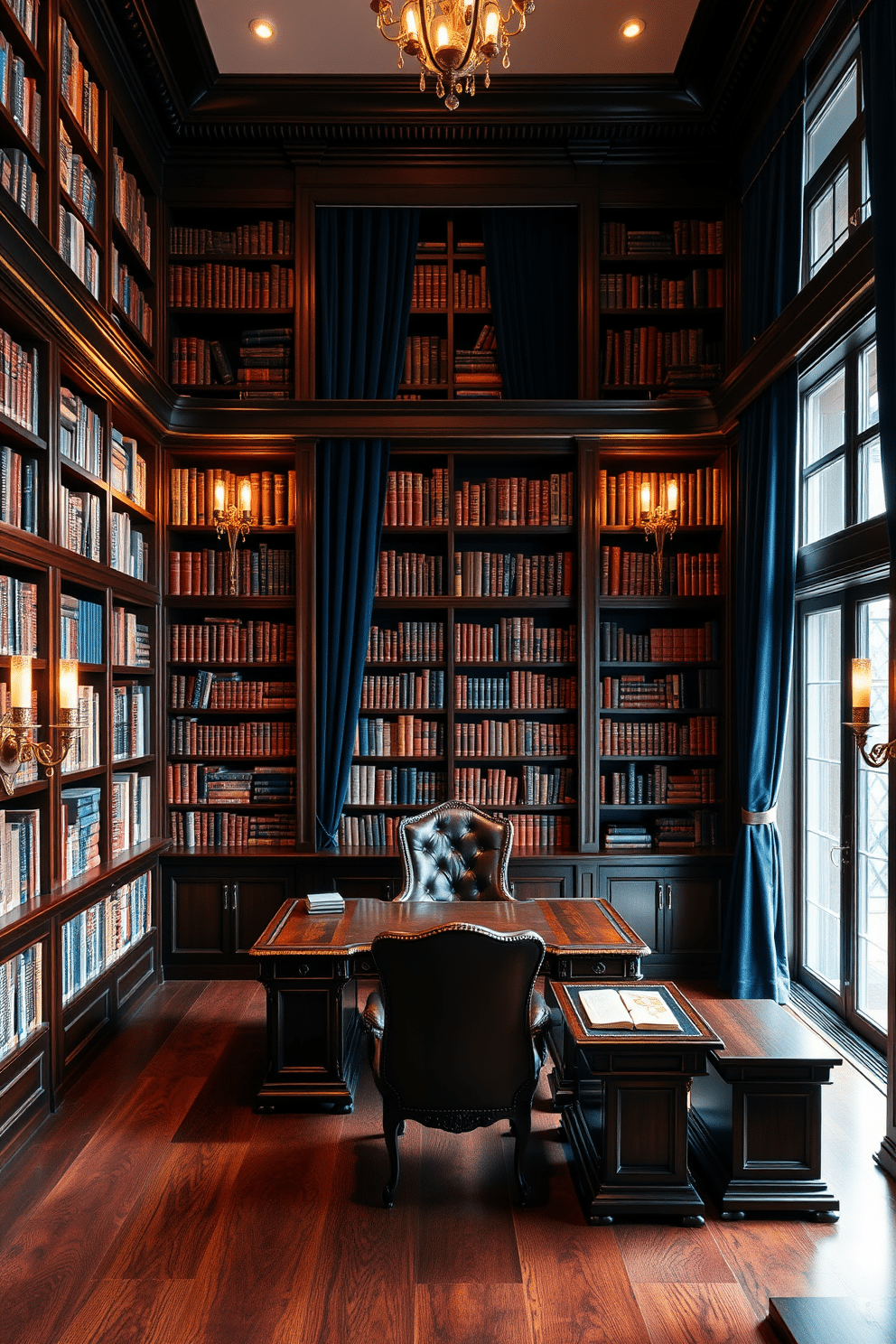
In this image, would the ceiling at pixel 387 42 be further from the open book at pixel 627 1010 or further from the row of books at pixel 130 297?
the open book at pixel 627 1010

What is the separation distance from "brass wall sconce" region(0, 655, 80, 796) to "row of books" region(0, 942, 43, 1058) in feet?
2.07

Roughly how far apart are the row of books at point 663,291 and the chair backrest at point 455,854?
9.79ft

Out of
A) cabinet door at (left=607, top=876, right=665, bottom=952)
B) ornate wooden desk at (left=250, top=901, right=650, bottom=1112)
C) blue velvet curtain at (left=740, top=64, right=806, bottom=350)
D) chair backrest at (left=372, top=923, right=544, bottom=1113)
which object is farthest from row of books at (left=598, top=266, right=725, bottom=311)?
chair backrest at (left=372, top=923, right=544, bottom=1113)

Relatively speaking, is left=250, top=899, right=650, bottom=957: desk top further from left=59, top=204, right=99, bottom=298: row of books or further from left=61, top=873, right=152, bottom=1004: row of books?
left=59, top=204, right=99, bottom=298: row of books

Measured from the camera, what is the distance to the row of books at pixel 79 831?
364 centimetres

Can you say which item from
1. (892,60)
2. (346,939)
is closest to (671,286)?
(892,60)

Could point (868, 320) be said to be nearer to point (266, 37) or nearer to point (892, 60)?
point (892, 60)

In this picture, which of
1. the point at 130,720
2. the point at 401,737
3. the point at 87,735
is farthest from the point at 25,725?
the point at 401,737

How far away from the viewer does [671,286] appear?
5.04 meters

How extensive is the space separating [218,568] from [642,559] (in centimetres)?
240

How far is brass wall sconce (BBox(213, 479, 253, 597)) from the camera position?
15.5ft

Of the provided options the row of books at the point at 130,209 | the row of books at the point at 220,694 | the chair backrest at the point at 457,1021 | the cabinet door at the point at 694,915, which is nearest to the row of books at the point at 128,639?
the row of books at the point at 220,694

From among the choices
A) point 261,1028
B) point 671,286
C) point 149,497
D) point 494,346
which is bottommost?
point 261,1028

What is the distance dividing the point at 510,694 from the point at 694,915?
159cm
